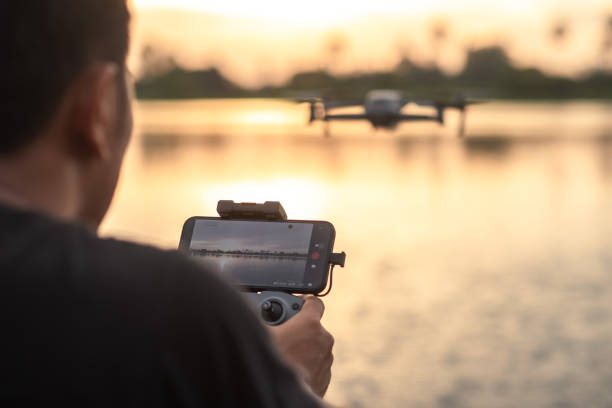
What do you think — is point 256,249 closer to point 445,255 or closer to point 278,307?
point 278,307

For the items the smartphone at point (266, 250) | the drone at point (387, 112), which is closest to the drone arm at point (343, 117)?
the drone at point (387, 112)

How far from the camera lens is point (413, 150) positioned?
15012 cm

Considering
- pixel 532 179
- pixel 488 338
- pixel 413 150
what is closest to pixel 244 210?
pixel 488 338

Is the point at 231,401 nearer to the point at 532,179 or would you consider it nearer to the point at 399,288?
the point at 399,288

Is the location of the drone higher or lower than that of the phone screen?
higher

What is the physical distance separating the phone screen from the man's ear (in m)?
1.22

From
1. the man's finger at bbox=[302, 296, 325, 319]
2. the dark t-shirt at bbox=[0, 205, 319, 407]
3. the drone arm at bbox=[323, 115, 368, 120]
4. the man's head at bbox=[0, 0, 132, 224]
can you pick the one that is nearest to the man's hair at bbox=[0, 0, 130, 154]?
the man's head at bbox=[0, 0, 132, 224]

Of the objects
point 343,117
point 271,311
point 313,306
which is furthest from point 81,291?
point 343,117

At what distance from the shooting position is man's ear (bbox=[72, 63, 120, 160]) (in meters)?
1.49

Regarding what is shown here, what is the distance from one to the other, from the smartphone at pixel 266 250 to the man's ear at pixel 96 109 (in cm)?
122

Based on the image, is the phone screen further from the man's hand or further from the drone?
the drone

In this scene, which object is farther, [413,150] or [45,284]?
[413,150]

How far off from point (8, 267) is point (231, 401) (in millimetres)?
372

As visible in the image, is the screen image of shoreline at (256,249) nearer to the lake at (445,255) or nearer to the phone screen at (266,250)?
the phone screen at (266,250)
